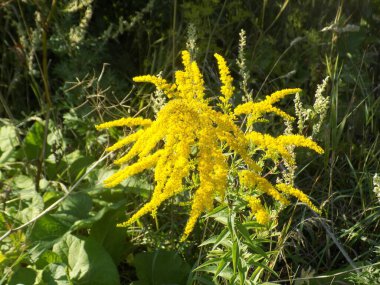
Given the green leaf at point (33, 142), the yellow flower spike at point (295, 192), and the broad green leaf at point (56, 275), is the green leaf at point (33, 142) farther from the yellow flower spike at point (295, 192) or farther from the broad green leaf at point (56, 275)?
the yellow flower spike at point (295, 192)

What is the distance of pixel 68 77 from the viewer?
3672 millimetres

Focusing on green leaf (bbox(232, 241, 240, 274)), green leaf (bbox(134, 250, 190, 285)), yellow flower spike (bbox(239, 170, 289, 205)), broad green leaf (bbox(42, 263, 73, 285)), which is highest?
yellow flower spike (bbox(239, 170, 289, 205))

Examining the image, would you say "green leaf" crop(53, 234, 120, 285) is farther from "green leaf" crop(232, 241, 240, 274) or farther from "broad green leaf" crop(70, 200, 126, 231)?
"green leaf" crop(232, 241, 240, 274)

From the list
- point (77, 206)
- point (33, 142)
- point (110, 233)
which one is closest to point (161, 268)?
point (110, 233)

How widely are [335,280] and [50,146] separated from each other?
5.18 ft

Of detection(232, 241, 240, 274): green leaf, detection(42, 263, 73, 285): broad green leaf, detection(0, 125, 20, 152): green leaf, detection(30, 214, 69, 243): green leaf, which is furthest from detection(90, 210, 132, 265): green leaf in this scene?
detection(232, 241, 240, 274): green leaf

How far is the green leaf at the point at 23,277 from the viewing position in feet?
8.09

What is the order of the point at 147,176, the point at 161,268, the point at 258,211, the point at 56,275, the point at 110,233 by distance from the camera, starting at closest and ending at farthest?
the point at 258,211 → the point at 56,275 → the point at 161,268 → the point at 110,233 → the point at 147,176

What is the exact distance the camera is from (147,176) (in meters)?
2.99

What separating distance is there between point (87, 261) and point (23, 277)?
25cm

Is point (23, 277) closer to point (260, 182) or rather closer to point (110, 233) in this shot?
point (110, 233)

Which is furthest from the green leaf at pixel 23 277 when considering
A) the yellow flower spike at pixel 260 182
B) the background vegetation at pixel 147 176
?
the yellow flower spike at pixel 260 182

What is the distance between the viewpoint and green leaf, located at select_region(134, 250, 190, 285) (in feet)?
8.82

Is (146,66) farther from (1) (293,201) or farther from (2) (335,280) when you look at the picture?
(2) (335,280)
